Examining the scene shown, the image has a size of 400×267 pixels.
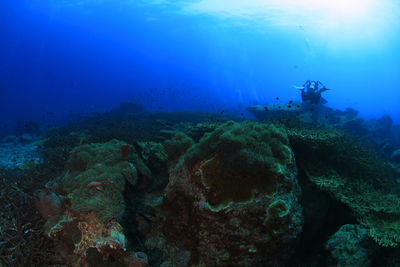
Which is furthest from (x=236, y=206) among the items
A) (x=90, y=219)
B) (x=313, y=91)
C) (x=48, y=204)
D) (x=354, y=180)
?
(x=313, y=91)

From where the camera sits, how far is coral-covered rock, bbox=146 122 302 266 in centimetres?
378

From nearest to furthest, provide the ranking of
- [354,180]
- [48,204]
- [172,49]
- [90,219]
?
[90,219] → [48,204] → [354,180] → [172,49]

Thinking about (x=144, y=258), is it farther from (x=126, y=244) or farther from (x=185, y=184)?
(x=185, y=184)

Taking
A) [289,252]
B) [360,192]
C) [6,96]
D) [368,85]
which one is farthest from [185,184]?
[368,85]

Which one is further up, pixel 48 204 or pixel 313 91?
pixel 313 91

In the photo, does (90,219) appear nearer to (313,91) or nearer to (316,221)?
(316,221)

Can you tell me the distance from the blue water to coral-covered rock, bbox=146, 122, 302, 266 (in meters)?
23.4

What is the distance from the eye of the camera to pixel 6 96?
96.5 m

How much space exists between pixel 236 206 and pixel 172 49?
143804 millimetres

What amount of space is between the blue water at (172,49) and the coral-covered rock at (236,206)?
2343cm

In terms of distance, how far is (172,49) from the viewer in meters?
134

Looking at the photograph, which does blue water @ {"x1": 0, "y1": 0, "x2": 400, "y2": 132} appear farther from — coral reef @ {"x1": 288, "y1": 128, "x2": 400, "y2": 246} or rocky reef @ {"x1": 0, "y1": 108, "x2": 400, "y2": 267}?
coral reef @ {"x1": 288, "y1": 128, "x2": 400, "y2": 246}

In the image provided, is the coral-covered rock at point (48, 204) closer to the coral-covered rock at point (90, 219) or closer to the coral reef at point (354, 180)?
the coral-covered rock at point (90, 219)

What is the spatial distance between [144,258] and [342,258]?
364cm
